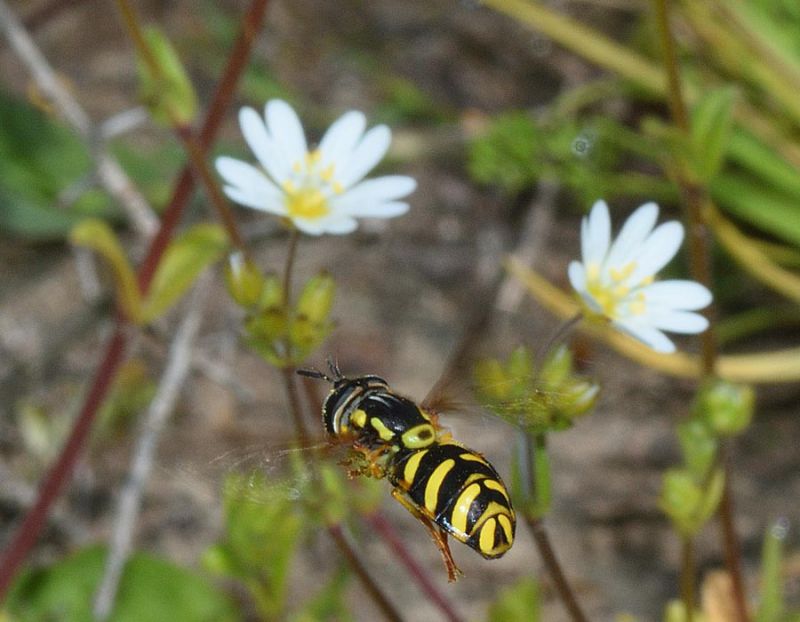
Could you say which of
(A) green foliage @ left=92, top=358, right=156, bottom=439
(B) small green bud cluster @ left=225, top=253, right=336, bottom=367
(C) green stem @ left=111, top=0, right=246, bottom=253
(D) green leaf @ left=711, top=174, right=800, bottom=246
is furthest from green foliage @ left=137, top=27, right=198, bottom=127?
(D) green leaf @ left=711, top=174, right=800, bottom=246

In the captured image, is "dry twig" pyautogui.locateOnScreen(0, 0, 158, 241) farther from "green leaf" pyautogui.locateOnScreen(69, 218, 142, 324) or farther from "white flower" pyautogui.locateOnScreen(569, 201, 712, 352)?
"white flower" pyautogui.locateOnScreen(569, 201, 712, 352)

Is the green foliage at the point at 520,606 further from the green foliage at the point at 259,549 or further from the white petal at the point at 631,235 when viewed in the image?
the white petal at the point at 631,235

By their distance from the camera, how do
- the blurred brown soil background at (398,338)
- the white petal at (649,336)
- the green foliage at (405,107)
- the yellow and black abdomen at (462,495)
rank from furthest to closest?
the green foliage at (405,107) < the blurred brown soil background at (398,338) < the white petal at (649,336) < the yellow and black abdomen at (462,495)

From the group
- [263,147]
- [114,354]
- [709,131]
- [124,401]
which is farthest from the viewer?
[124,401]

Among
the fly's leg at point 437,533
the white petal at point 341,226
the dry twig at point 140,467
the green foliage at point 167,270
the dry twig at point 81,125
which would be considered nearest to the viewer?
the fly's leg at point 437,533

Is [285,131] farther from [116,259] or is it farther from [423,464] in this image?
[423,464]

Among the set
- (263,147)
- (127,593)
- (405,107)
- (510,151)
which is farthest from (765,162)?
(127,593)

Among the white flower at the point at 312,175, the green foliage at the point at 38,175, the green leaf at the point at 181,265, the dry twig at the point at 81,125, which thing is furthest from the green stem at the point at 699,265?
the green foliage at the point at 38,175
